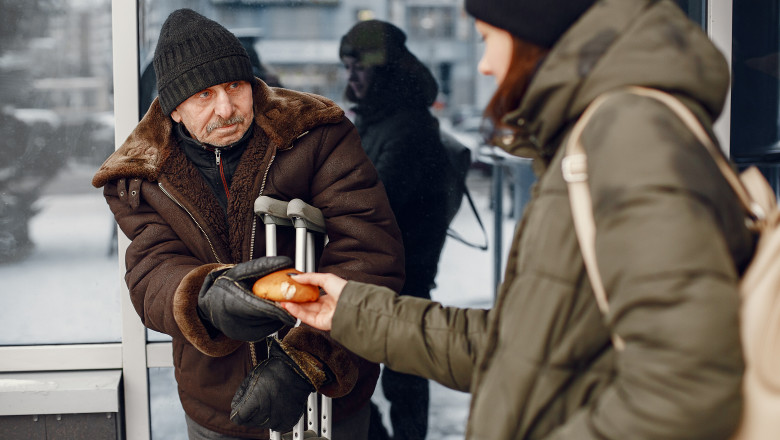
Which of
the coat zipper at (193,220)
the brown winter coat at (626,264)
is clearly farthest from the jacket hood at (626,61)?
the coat zipper at (193,220)

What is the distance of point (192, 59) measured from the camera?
233 centimetres

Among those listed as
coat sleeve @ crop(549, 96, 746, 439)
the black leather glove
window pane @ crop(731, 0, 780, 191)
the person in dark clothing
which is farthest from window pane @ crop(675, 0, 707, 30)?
coat sleeve @ crop(549, 96, 746, 439)

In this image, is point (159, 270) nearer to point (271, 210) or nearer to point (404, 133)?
point (271, 210)

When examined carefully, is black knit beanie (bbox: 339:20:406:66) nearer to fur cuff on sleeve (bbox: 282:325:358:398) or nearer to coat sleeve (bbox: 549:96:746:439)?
fur cuff on sleeve (bbox: 282:325:358:398)

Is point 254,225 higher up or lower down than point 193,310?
higher up

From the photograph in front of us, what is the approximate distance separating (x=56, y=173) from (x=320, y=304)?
67.4 inches

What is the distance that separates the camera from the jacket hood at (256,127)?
7.84 ft

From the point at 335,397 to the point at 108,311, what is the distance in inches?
53.4

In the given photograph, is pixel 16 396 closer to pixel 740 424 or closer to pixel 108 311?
pixel 108 311

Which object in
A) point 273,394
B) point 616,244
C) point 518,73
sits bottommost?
point 273,394

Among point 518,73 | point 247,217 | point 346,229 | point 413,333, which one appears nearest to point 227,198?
point 247,217

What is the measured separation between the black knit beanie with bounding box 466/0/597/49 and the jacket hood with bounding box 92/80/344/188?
1090 mm

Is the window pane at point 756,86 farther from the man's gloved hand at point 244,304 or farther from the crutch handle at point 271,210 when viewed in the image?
the man's gloved hand at point 244,304

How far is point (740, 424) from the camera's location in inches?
45.0
